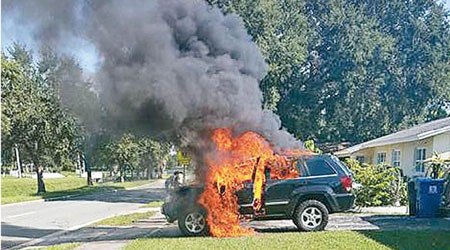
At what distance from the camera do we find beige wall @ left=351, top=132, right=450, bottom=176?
1994 centimetres

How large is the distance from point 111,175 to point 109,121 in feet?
250

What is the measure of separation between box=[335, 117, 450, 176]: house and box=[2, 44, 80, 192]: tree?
51.5ft

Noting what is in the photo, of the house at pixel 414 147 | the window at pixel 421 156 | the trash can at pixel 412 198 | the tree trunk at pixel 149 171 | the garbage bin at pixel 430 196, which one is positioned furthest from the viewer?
the tree trunk at pixel 149 171

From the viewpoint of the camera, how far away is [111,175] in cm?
8594

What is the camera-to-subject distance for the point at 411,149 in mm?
22500

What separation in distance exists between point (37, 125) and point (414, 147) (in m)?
22.3

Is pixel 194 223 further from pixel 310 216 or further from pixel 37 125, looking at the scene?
pixel 37 125

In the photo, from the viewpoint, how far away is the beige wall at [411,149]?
1994 cm

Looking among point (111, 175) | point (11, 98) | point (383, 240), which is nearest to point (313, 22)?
point (11, 98)

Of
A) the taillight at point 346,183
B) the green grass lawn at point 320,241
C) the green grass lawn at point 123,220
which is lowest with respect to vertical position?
the green grass lawn at point 123,220

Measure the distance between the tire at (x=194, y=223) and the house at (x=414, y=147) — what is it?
33.9 feet

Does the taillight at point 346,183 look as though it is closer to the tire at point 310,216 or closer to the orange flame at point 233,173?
the tire at point 310,216

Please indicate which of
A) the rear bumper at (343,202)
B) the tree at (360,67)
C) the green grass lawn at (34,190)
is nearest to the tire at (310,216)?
the rear bumper at (343,202)

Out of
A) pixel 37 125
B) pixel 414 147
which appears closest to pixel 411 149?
pixel 414 147
